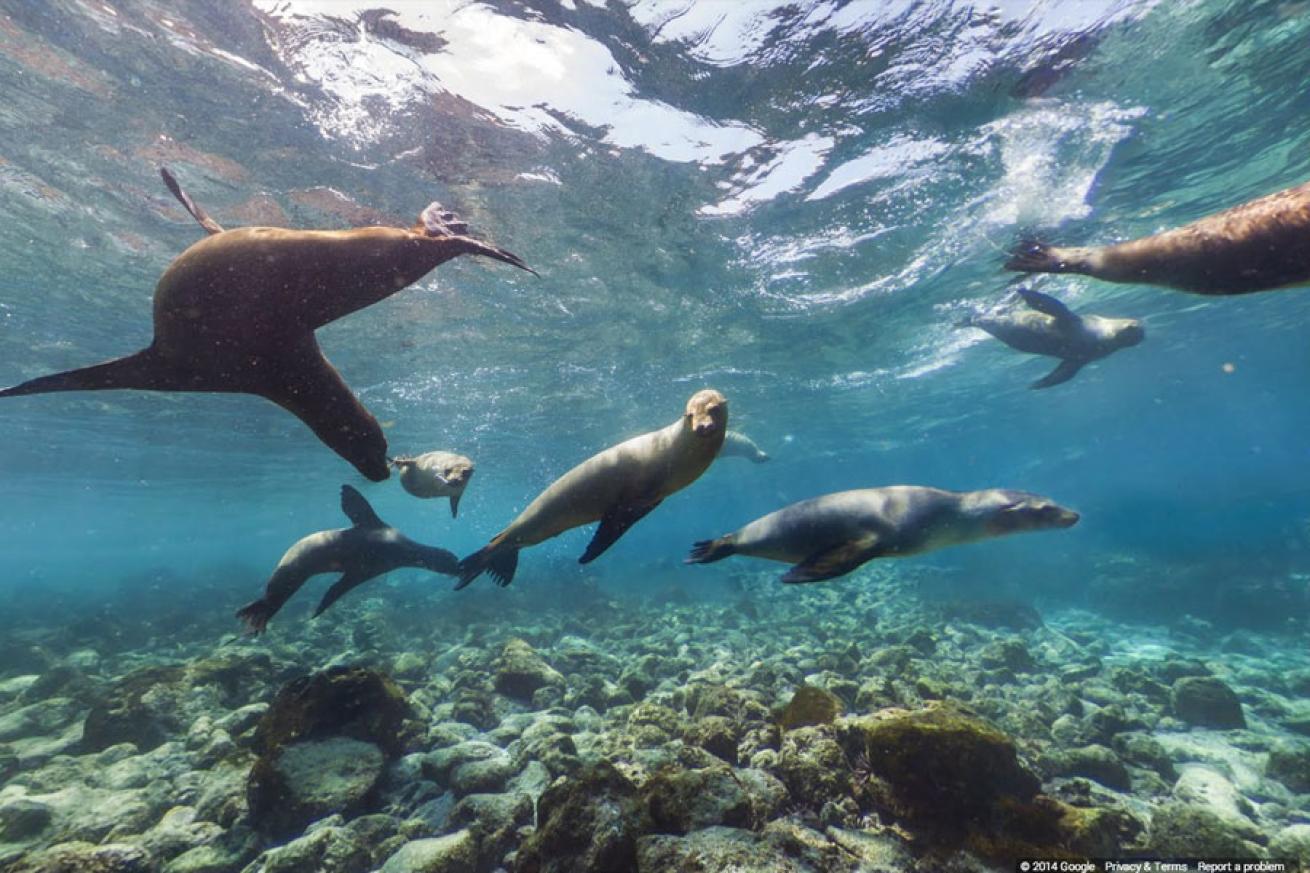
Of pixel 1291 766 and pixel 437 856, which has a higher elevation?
pixel 437 856

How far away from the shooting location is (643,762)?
4809 mm

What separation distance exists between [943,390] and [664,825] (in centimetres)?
2714

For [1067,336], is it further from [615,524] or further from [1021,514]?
[615,524]

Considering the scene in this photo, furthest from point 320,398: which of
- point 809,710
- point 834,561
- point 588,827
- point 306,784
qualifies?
point 809,710

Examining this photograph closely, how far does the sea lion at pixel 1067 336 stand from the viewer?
27.5 ft

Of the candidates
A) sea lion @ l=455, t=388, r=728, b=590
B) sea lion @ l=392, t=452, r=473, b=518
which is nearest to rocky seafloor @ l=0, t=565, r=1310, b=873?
sea lion @ l=455, t=388, r=728, b=590

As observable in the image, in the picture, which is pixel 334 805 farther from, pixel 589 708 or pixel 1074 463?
pixel 1074 463

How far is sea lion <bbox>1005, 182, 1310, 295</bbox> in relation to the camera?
9.51ft

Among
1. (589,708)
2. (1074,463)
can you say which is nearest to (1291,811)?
(589,708)

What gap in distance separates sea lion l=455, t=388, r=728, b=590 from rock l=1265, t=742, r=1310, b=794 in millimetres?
8407

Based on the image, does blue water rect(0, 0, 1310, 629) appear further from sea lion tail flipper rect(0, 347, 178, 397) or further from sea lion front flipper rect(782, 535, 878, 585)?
sea lion front flipper rect(782, 535, 878, 585)

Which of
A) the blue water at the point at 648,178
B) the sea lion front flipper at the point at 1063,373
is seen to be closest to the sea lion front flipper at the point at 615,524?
the blue water at the point at 648,178

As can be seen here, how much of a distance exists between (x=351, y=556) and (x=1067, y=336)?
10852mm

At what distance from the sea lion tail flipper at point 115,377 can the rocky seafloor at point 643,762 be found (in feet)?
10.3
